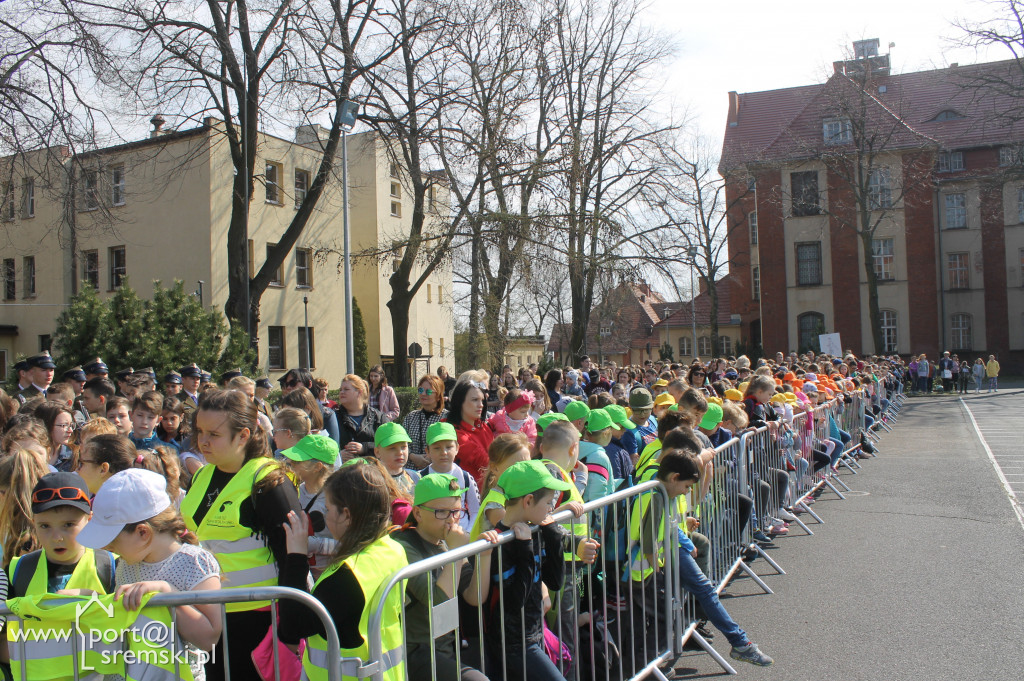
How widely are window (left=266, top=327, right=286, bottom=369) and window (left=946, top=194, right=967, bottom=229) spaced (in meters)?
37.8

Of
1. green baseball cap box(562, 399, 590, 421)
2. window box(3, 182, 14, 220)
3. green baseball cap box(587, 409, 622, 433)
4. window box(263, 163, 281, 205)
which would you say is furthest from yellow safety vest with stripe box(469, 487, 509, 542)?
window box(263, 163, 281, 205)

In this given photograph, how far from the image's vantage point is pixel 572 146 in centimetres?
1955

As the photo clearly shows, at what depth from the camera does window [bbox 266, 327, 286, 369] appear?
33.4 metres

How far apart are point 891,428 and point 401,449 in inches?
759

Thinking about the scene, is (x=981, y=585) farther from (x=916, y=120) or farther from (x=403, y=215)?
(x=916, y=120)

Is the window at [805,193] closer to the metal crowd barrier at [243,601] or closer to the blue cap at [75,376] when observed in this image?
the blue cap at [75,376]

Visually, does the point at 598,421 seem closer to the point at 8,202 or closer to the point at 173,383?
the point at 173,383

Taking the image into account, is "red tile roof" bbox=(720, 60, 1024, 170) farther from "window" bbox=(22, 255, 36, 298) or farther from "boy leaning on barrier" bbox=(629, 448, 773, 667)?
"boy leaning on barrier" bbox=(629, 448, 773, 667)

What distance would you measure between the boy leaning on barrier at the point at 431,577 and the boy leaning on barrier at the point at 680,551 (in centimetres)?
163

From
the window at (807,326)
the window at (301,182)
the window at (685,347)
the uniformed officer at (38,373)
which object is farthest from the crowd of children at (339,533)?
the window at (685,347)

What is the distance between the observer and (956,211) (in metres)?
46.5

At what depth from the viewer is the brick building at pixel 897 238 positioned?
4459cm

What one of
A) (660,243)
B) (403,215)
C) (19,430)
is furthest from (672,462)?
(403,215)

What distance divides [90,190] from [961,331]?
152 ft
